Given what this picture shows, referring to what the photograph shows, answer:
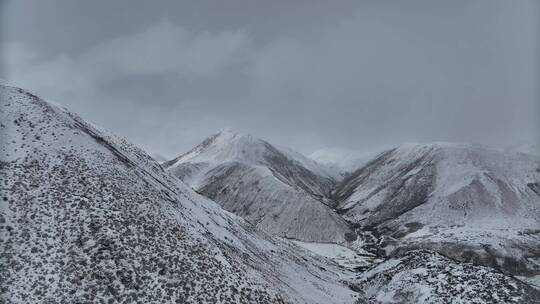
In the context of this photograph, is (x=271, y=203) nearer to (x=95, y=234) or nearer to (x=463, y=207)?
(x=463, y=207)

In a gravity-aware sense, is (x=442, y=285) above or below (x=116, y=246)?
above

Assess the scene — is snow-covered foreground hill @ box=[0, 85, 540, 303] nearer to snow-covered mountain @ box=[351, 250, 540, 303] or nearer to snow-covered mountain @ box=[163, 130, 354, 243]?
snow-covered mountain @ box=[351, 250, 540, 303]

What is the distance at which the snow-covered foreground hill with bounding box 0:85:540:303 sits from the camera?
27.0 m

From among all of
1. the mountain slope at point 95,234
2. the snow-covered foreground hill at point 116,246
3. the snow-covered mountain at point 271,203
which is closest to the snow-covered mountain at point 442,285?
the snow-covered foreground hill at point 116,246

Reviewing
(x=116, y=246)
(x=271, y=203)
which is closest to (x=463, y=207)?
(x=271, y=203)

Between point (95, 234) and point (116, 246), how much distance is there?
5.86 feet

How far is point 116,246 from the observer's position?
2983 centimetres

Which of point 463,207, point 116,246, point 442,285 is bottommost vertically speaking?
point 116,246

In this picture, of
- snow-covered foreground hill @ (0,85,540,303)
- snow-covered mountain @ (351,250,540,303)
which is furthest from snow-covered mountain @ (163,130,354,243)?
snow-covered foreground hill @ (0,85,540,303)

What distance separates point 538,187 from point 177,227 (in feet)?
521

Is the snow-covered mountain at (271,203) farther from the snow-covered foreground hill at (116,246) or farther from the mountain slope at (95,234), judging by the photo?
the mountain slope at (95,234)

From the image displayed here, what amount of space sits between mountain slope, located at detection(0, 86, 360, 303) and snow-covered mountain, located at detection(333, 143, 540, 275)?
3137 inches

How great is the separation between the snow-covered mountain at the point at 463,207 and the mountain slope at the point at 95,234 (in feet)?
261

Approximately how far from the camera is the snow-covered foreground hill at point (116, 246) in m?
27.0
